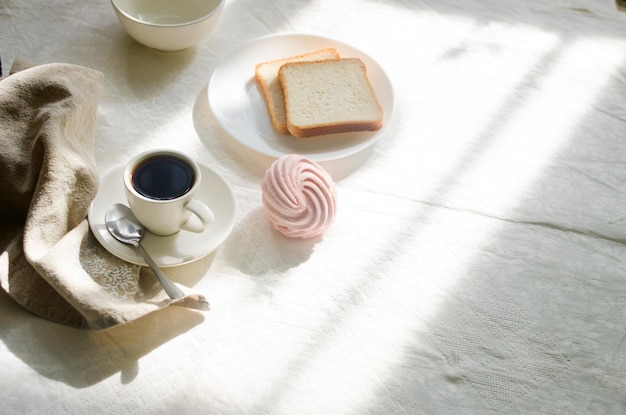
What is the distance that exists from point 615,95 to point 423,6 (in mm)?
421

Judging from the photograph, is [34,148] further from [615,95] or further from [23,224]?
[615,95]

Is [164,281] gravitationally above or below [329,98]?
below

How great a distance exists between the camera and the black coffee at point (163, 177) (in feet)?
3.00

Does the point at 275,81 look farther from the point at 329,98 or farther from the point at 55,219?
the point at 55,219

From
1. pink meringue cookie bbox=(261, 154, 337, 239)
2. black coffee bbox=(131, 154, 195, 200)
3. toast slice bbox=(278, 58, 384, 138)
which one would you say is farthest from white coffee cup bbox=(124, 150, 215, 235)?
toast slice bbox=(278, 58, 384, 138)

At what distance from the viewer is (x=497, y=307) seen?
3.25 feet

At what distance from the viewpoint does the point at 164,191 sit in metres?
0.92

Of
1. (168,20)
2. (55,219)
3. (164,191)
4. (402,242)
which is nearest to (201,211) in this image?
(164,191)

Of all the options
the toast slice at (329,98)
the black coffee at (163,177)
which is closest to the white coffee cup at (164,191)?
the black coffee at (163,177)

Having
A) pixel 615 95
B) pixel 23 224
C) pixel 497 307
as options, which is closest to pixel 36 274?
pixel 23 224

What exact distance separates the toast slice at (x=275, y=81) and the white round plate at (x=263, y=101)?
0.02 meters

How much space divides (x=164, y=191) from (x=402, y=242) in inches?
14.4

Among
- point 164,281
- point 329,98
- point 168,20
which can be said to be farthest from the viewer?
point 168,20

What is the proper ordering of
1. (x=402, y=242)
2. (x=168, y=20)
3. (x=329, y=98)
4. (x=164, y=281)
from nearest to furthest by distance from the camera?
(x=164, y=281) → (x=402, y=242) → (x=329, y=98) → (x=168, y=20)
